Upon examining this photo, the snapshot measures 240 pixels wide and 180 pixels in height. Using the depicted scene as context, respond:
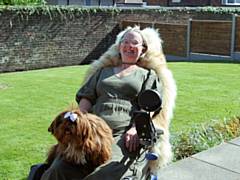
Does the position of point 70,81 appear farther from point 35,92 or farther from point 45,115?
point 45,115

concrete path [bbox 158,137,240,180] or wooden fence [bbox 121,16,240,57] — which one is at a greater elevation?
wooden fence [bbox 121,16,240,57]

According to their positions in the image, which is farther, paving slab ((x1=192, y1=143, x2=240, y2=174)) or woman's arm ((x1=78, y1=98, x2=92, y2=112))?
paving slab ((x1=192, y1=143, x2=240, y2=174))

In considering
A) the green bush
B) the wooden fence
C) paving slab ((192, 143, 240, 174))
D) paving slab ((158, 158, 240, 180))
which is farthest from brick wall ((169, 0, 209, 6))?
paving slab ((158, 158, 240, 180))

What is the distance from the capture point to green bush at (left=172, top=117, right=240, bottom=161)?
14.8 ft

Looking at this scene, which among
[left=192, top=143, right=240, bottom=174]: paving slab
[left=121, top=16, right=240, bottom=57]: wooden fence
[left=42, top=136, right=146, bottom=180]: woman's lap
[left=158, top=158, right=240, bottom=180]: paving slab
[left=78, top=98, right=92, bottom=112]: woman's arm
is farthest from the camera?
[left=121, top=16, right=240, bottom=57]: wooden fence

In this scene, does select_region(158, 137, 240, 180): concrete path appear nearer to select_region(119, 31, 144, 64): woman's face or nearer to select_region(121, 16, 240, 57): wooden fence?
select_region(119, 31, 144, 64): woman's face

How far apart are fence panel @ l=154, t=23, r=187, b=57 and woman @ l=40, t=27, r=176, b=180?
1240 centimetres

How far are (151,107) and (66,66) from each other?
11.6 m

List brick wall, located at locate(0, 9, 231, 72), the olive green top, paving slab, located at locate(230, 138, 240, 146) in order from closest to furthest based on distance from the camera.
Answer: the olive green top
paving slab, located at locate(230, 138, 240, 146)
brick wall, located at locate(0, 9, 231, 72)

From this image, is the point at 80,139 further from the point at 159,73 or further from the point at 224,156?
the point at 224,156

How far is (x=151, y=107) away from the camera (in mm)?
2869

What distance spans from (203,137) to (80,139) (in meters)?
2.43

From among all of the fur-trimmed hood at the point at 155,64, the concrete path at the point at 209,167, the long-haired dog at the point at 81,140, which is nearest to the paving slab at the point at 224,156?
the concrete path at the point at 209,167

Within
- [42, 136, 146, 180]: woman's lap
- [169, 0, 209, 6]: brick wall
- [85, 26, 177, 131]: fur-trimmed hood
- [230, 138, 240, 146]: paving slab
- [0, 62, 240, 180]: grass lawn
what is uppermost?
[169, 0, 209, 6]: brick wall
